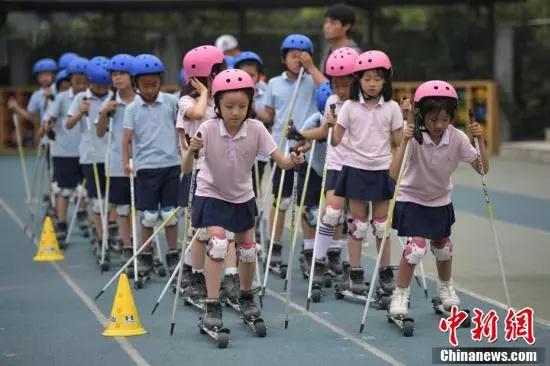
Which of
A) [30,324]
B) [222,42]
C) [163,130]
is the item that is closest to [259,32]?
[222,42]

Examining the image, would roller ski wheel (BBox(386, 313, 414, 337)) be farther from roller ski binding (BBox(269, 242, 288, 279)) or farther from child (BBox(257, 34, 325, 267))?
child (BBox(257, 34, 325, 267))

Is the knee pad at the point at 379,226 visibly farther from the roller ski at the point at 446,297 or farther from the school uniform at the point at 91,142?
the school uniform at the point at 91,142

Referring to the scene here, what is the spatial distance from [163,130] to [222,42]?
4459 mm

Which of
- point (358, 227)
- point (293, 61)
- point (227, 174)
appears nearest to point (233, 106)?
point (227, 174)

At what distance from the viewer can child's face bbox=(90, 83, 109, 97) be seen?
45.2 ft

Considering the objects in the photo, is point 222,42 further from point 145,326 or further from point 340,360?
point 340,360

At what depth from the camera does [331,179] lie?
1097 cm

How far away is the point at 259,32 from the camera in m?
29.1

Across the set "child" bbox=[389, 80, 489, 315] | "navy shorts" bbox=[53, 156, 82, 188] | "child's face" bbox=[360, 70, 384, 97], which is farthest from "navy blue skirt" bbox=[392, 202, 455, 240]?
"navy shorts" bbox=[53, 156, 82, 188]

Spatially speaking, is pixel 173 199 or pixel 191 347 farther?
pixel 173 199

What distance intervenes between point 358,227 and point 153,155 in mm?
2396

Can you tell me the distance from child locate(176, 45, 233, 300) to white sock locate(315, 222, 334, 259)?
1125 mm

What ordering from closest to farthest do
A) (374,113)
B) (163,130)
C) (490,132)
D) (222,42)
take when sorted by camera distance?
(374,113), (163,130), (222,42), (490,132)

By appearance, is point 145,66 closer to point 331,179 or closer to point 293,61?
point 293,61
